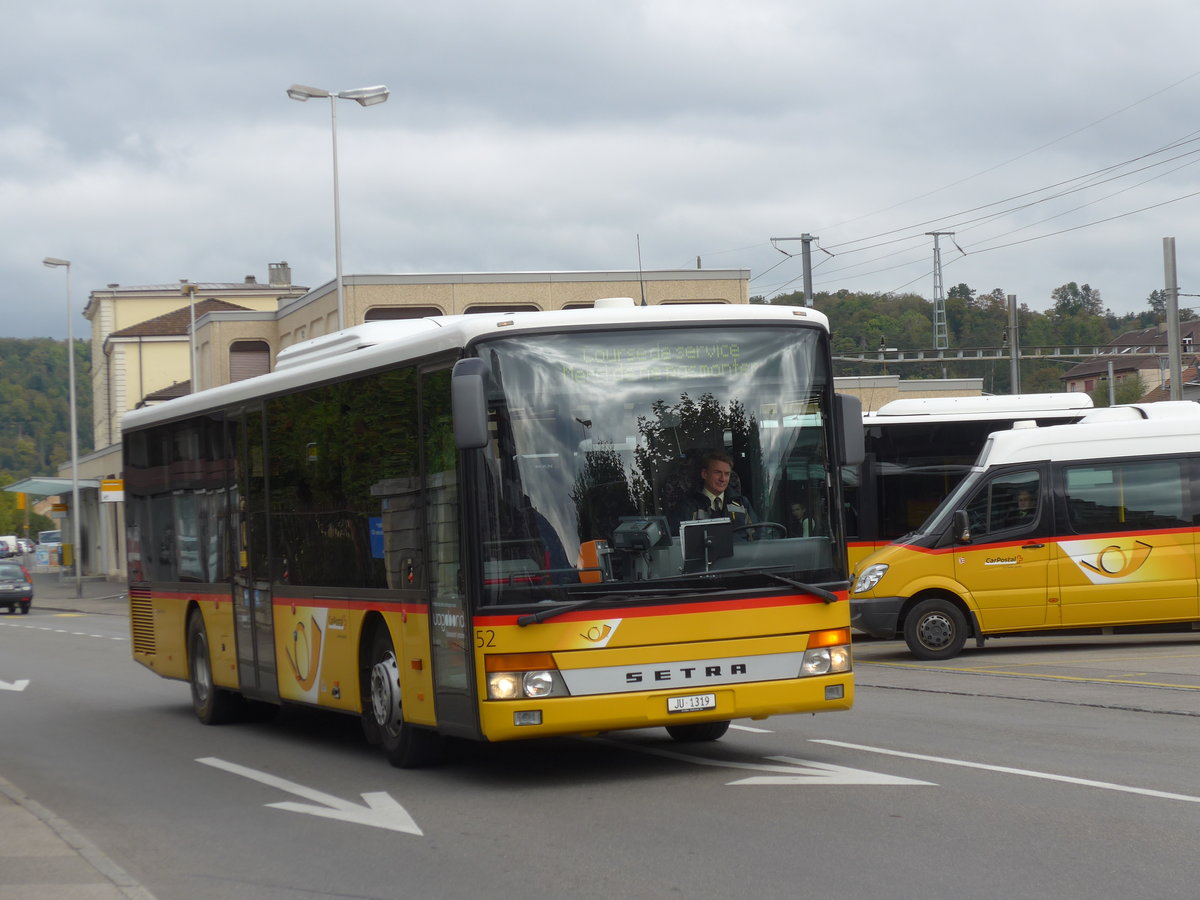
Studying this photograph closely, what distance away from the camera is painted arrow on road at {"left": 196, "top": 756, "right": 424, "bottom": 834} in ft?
29.8

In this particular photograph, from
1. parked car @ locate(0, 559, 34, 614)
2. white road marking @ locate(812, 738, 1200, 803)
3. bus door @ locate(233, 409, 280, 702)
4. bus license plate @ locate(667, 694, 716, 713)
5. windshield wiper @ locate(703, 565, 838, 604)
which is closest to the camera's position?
white road marking @ locate(812, 738, 1200, 803)

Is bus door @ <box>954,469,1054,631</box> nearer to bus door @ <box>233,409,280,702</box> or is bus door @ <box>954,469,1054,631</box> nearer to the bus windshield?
bus door @ <box>233,409,280,702</box>

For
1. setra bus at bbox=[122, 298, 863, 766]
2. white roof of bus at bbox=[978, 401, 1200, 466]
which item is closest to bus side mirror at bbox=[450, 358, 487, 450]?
setra bus at bbox=[122, 298, 863, 766]

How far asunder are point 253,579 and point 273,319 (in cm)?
5407

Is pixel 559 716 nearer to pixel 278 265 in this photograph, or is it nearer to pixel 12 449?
pixel 278 265

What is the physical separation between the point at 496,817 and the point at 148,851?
6.20 ft

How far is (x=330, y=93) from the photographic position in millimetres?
34875

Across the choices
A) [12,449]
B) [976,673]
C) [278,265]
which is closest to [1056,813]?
[976,673]

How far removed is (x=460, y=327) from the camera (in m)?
9.91

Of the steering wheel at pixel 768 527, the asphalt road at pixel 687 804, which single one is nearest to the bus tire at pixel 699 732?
the asphalt road at pixel 687 804

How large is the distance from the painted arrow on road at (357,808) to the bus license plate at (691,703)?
1.68 meters

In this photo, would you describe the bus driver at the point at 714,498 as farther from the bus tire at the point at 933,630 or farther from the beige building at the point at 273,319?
the beige building at the point at 273,319

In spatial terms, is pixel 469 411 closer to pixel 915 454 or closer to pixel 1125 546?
pixel 1125 546

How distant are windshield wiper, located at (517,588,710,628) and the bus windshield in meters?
0.03
